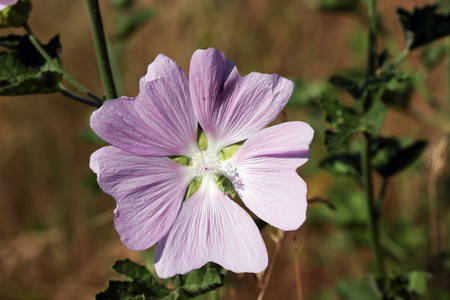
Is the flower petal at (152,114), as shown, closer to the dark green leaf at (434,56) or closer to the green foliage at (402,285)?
the green foliage at (402,285)

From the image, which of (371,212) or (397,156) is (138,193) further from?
(397,156)

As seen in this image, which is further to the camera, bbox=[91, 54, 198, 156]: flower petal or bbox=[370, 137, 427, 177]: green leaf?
bbox=[370, 137, 427, 177]: green leaf

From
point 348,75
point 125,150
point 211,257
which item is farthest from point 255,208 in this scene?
point 348,75

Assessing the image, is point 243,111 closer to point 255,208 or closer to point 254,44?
point 255,208

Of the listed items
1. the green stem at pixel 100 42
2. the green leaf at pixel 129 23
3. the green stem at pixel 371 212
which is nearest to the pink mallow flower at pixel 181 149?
the green stem at pixel 100 42

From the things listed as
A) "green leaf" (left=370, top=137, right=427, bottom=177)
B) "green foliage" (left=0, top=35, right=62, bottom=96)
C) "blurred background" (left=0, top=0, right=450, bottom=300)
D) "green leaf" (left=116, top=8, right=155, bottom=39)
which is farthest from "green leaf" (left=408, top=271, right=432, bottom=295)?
"green leaf" (left=116, top=8, right=155, bottom=39)

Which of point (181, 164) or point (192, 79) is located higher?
point (192, 79)

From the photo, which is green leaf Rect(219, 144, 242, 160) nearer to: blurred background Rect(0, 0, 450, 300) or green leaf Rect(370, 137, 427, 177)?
green leaf Rect(370, 137, 427, 177)

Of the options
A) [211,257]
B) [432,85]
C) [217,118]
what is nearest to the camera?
[211,257]
